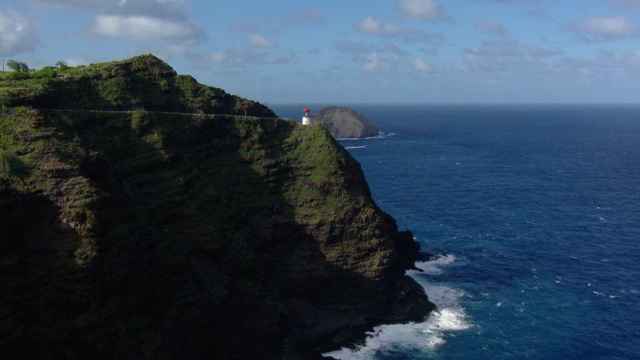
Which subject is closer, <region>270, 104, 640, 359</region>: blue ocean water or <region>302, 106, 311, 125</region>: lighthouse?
<region>270, 104, 640, 359</region>: blue ocean water

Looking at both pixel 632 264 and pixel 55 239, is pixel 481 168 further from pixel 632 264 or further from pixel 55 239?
pixel 55 239

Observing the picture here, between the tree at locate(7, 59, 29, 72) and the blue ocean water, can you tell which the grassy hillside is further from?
the blue ocean water

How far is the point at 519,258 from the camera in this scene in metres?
84.4

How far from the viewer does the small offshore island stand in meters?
41.6

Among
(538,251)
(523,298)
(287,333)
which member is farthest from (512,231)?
(287,333)

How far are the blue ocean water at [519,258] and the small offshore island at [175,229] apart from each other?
671 centimetres

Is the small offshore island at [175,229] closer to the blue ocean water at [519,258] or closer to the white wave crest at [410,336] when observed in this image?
the white wave crest at [410,336]

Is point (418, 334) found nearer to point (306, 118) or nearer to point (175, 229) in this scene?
point (175, 229)

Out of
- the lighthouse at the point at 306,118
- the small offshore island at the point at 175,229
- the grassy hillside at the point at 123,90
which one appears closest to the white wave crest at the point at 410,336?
the small offshore island at the point at 175,229

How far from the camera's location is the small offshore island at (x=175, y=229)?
136 ft

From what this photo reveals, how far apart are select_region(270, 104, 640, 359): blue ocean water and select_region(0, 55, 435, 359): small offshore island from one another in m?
6.71

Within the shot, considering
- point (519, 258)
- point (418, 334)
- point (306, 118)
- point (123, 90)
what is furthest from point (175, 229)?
point (519, 258)

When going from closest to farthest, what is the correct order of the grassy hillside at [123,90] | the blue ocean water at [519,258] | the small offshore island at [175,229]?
1. the small offshore island at [175,229]
2. the blue ocean water at [519,258]
3. the grassy hillside at [123,90]

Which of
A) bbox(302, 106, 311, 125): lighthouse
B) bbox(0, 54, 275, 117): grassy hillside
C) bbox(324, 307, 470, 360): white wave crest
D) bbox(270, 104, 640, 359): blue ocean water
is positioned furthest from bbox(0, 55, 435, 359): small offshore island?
bbox(270, 104, 640, 359): blue ocean water
